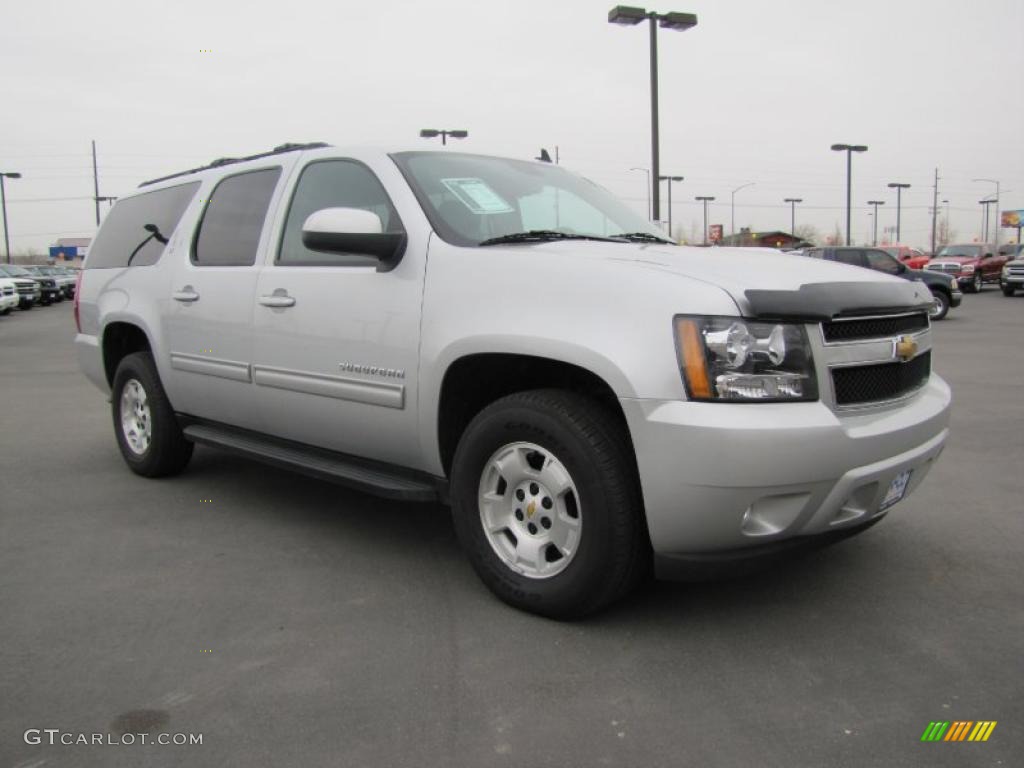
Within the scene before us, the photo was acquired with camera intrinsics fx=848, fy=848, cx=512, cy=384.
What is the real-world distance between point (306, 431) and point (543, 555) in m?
1.50

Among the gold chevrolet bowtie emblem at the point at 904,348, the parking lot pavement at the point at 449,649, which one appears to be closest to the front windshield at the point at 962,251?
the parking lot pavement at the point at 449,649

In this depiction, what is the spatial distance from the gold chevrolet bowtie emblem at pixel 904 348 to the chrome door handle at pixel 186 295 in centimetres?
353

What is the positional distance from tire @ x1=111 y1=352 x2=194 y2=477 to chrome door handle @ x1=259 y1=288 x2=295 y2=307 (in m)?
1.45

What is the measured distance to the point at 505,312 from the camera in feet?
10.4

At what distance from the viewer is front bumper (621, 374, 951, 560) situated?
8.73ft

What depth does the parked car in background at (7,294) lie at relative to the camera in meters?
27.8

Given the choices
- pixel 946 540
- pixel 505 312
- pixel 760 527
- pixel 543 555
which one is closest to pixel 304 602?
pixel 543 555

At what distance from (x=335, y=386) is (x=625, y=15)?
1433cm

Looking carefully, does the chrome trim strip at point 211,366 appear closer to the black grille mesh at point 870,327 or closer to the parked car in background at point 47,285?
the black grille mesh at point 870,327

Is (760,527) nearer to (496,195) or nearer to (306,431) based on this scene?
(496,195)

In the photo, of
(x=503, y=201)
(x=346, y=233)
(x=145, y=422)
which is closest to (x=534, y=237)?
(x=503, y=201)

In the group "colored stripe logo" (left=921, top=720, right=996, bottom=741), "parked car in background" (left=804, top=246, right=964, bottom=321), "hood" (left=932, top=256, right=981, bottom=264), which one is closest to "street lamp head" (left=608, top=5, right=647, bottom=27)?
"parked car in background" (left=804, top=246, right=964, bottom=321)

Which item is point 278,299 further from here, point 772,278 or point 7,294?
point 7,294

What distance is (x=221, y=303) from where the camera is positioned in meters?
4.50
